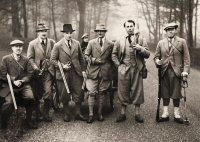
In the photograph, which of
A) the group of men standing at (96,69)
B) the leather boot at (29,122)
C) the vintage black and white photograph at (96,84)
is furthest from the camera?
the group of men standing at (96,69)

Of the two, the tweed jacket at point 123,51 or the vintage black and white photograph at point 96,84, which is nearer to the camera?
the vintage black and white photograph at point 96,84

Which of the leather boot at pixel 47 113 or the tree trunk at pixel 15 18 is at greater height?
the tree trunk at pixel 15 18

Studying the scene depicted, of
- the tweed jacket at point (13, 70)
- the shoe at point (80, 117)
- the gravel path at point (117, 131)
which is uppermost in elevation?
the tweed jacket at point (13, 70)

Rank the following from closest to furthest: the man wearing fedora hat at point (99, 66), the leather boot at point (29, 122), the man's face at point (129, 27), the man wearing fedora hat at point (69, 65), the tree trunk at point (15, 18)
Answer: the leather boot at point (29, 122), the man's face at point (129, 27), the man wearing fedora hat at point (69, 65), the man wearing fedora hat at point (99, 66), the tree trunk at point (15, 18)

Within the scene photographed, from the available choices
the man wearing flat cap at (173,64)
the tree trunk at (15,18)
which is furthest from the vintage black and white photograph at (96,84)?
the tree trunk at (15,18)

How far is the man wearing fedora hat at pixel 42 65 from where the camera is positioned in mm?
8336

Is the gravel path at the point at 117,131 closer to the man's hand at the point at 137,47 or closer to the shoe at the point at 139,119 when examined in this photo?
the shoe at the point at 139,119

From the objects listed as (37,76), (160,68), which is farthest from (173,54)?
(37,76)

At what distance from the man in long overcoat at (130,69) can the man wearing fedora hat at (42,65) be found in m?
1.68

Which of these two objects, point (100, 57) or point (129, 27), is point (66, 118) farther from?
point (129, 27)

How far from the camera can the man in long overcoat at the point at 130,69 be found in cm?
823

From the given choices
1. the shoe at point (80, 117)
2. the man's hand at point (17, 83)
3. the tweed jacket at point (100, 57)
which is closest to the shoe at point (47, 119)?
the shoe at point (80, 117)

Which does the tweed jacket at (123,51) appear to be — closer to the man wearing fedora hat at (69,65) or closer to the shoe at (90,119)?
the man wearing fedora hat at (69,65)

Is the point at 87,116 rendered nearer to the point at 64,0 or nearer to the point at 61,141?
the point at 61,141
